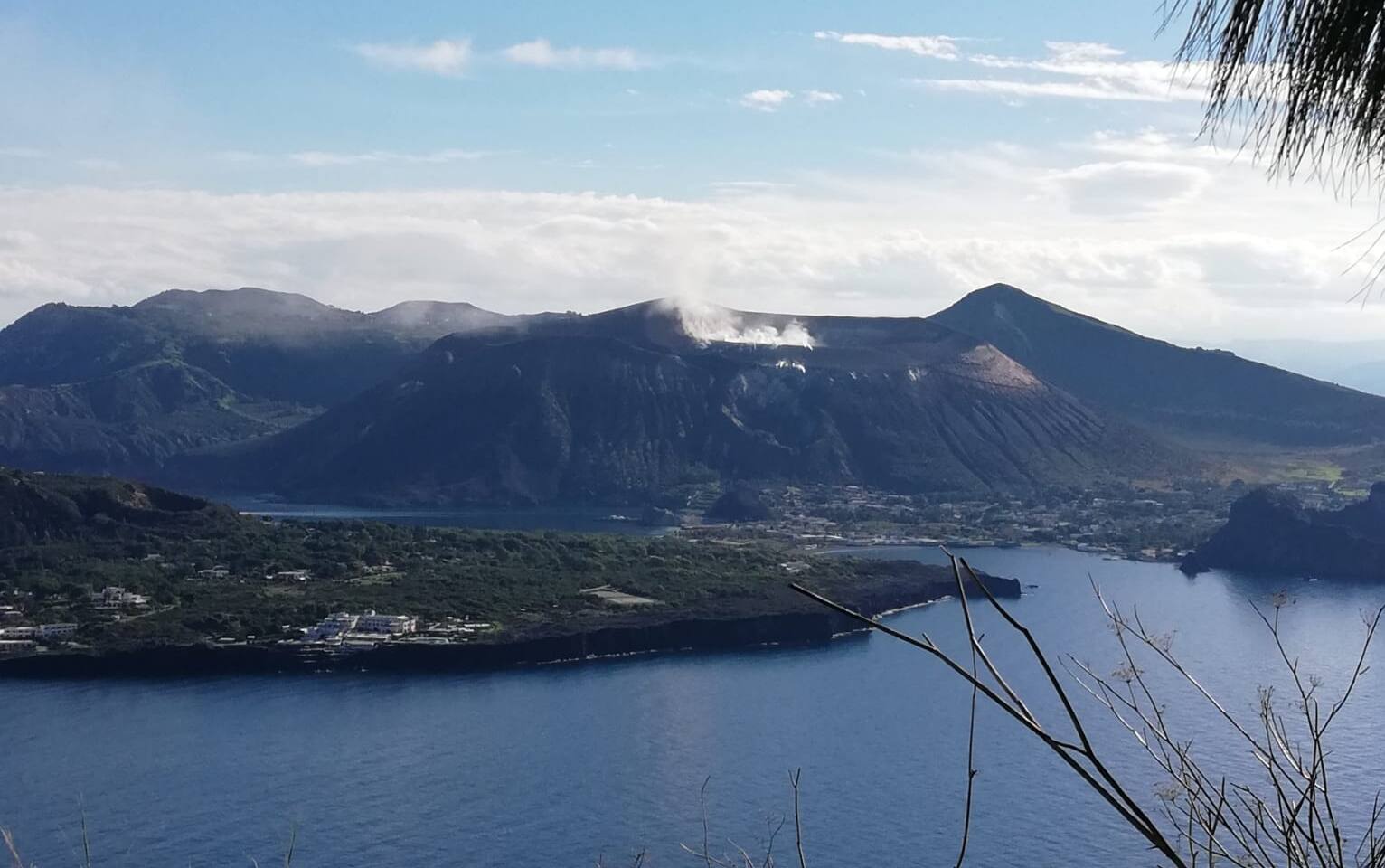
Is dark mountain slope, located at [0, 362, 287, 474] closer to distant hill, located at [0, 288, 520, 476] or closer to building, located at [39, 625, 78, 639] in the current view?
distant hill, located at [0, 288, 520, 476]

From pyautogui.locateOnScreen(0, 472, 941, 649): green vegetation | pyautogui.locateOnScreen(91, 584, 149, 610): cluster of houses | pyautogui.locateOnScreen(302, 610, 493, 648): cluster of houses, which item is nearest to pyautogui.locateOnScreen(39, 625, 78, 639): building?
pyautogui.locateOnScreen(0, 472, 941, 649): green vegetation

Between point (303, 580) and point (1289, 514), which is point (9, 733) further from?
point (1289, 514)

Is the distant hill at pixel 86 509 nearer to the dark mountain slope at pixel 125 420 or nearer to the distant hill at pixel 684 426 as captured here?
the distant hill at pixel 684 426

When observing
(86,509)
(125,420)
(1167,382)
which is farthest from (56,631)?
(1167,382)

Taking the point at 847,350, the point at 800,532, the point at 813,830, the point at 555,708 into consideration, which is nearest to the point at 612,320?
the point at 847,350

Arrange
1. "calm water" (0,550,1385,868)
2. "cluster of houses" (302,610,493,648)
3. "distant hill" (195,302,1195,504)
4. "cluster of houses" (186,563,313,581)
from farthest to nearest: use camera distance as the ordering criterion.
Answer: "distant hill" (195,302,1195,504) → "cluster of houses" (186,563,313,581) → "cluster of houses" (302,610,493,648) → "calm water" (0,550,1385,868)

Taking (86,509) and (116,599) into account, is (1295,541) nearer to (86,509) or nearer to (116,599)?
(116,599)
